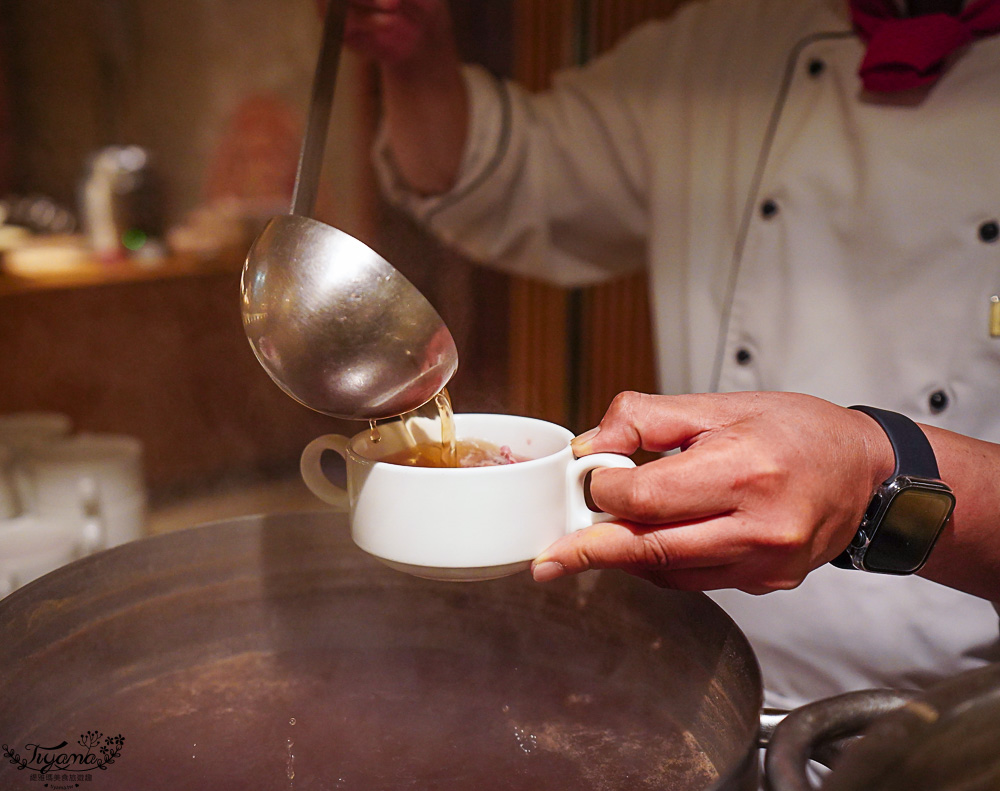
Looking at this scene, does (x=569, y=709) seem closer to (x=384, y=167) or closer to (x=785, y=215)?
(x=785, y=215)

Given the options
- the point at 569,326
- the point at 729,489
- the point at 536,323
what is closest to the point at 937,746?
the point at 729,489

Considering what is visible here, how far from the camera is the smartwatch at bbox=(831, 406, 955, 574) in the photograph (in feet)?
2.06

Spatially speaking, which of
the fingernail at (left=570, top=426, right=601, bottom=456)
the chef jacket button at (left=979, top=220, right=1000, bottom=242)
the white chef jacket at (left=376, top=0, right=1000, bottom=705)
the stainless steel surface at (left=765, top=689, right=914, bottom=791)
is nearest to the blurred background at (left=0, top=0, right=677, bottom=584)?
the white chef jacket at (left=376, top=0, right=1000, bottom=705)

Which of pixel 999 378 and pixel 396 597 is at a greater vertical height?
pixel 999 378

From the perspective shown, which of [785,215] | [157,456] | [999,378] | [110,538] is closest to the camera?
[999,378]

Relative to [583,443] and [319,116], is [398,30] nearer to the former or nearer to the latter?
[319,116]

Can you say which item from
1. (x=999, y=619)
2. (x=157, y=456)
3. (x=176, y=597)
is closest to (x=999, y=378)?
(x=999, y=619)

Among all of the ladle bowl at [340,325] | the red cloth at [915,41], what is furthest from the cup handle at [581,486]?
the red cloth at [915,41]

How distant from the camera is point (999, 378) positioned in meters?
0.96

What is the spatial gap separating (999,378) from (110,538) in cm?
119

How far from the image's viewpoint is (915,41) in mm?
953

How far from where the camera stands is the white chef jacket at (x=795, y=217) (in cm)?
98

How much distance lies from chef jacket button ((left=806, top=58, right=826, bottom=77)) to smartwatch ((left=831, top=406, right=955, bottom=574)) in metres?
0.63

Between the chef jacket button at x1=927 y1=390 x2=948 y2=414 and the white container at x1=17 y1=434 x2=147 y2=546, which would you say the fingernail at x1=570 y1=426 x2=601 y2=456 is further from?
the white container at x1=17 y1=434 x2=147 y2=546
